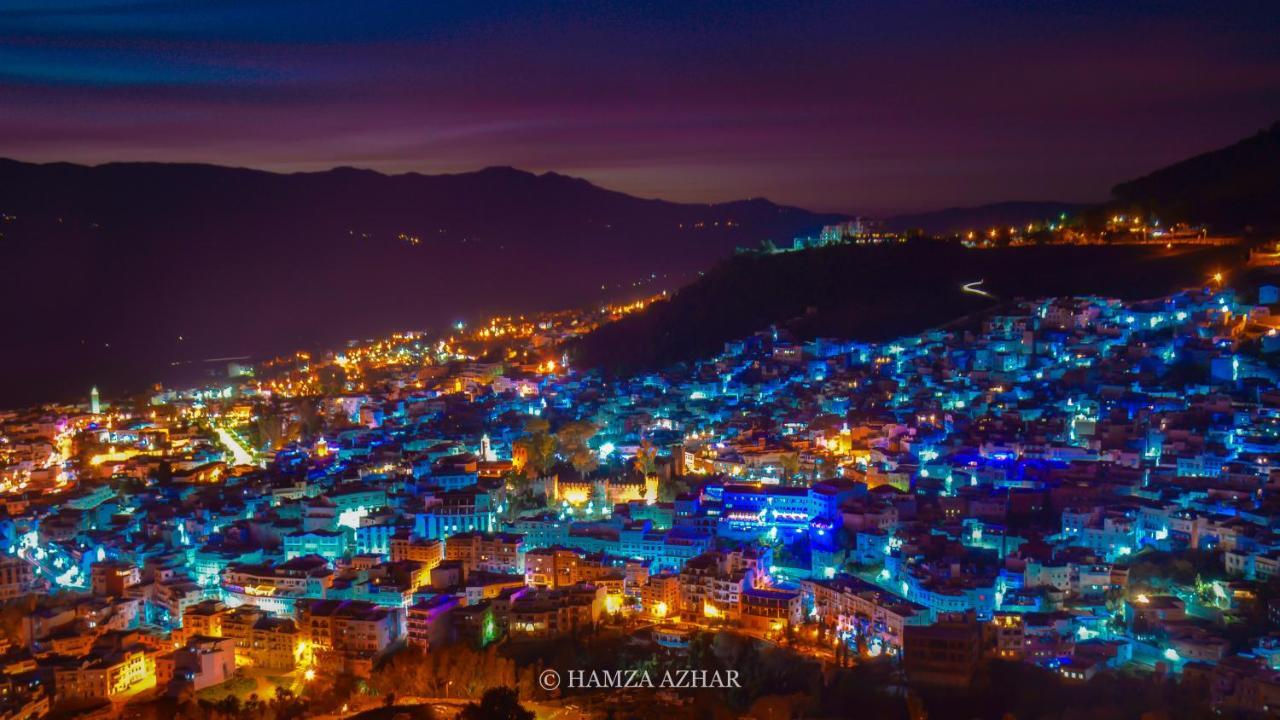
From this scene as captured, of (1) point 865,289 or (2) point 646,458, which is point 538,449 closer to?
(2) point 646,458

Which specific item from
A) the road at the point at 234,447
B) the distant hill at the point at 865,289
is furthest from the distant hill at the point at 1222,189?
the road at the point at 234,447

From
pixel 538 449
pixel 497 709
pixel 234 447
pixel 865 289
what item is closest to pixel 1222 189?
pixel 865 289

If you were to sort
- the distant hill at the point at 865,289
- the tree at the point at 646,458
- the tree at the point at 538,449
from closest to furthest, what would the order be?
the tree at the point at 646,458 < the tree at the point at 538,449 < the distant hill at the point at 865,289

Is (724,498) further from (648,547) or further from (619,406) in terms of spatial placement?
(619,406)

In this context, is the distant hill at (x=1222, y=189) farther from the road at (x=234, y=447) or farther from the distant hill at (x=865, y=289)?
the road at (x=234, y=447)

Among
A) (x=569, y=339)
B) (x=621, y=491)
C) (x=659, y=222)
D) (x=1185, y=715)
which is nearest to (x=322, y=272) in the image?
(x=659, y=222)

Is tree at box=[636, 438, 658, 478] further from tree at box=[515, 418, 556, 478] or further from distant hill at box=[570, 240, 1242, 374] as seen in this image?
distant hill at box=[570, 240, 1242, 374]

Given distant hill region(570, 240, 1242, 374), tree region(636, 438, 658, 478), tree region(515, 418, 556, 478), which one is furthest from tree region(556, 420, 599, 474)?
distant hill region(570, 240, 1242, 374)
